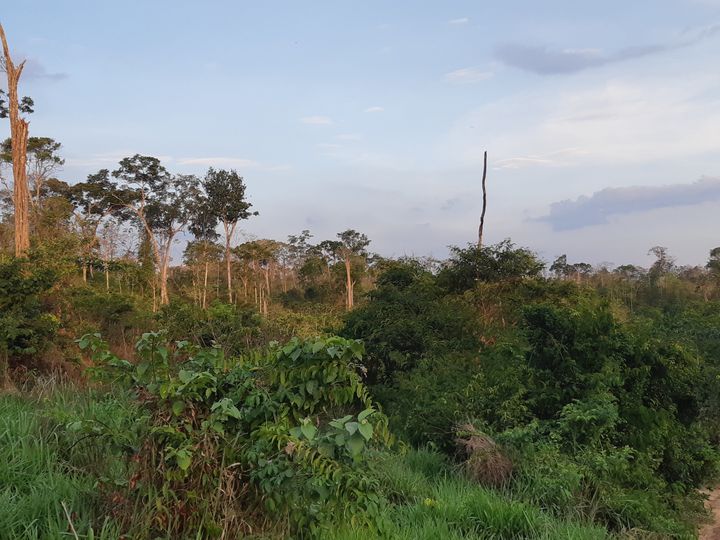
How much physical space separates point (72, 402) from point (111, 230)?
135 ft

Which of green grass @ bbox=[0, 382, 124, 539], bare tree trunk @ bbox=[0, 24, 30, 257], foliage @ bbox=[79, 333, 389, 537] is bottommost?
green grass @ bbox=[0, 382, 124, 539]

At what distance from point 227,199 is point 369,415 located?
39.1m

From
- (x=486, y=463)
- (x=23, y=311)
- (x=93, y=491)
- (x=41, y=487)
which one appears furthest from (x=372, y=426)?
(x=23, y=311)

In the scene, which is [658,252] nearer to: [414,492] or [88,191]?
[88,191]

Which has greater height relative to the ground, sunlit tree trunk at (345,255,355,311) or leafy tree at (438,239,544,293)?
leafy tree at (438,239,544,293)

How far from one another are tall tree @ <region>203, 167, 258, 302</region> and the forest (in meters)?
20.3

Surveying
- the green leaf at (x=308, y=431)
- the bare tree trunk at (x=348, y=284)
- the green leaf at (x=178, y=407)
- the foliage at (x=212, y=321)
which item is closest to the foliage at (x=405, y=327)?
the foliage at (x=212, y=321)

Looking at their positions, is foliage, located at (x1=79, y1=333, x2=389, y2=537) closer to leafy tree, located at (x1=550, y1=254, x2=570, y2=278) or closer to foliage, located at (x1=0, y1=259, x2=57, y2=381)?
foliage, located at (x1=0, y1=259, x2=57, y2=381)

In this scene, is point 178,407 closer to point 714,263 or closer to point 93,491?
point 93,491

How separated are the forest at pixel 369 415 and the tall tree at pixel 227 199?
800 inches

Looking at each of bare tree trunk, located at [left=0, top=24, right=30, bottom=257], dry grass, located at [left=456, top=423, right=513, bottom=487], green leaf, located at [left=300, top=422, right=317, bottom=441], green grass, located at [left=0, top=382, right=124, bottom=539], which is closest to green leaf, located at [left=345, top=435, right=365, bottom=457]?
green leaf, located at [left=300, top=422, right=317, bottom=441]

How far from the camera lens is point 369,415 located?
3.09m

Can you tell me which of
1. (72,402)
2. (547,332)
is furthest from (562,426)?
(72,402)

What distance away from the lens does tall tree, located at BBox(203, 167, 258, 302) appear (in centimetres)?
4081
